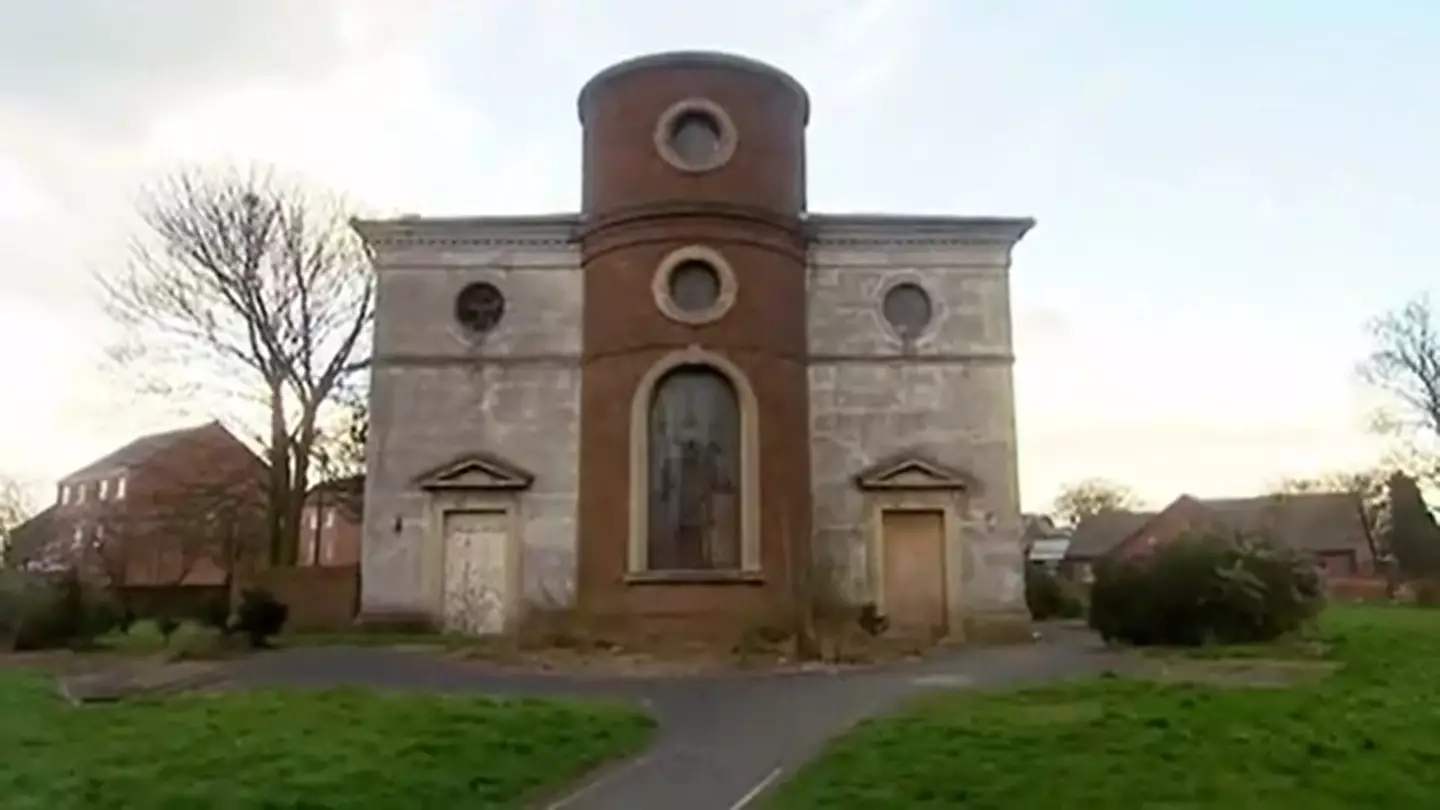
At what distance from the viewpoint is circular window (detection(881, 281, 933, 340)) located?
2422 cm

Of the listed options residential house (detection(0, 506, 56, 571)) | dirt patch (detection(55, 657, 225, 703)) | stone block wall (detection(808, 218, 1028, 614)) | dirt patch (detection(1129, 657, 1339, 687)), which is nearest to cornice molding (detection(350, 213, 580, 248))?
stone block wall (detection(808, 218, 1028, 614))

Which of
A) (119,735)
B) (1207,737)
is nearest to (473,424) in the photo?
(119,735)

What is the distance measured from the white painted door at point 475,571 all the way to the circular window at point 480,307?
3.66 metres

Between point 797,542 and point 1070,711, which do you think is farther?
point 797,542

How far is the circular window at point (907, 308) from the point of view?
24.2m

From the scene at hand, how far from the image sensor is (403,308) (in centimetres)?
2431

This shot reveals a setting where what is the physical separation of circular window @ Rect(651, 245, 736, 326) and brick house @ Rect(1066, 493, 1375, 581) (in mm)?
42726

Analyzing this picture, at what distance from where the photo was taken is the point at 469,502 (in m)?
23.4

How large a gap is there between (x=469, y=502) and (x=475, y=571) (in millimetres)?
1268

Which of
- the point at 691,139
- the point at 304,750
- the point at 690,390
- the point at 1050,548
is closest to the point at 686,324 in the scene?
the point at 690,390

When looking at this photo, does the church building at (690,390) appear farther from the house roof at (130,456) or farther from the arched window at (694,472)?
the house roof at (130,456)

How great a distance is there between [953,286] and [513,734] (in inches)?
639

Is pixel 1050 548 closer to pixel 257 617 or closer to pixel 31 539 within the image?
pixel 31 539

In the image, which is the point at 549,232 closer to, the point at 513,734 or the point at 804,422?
the point at 804,422
